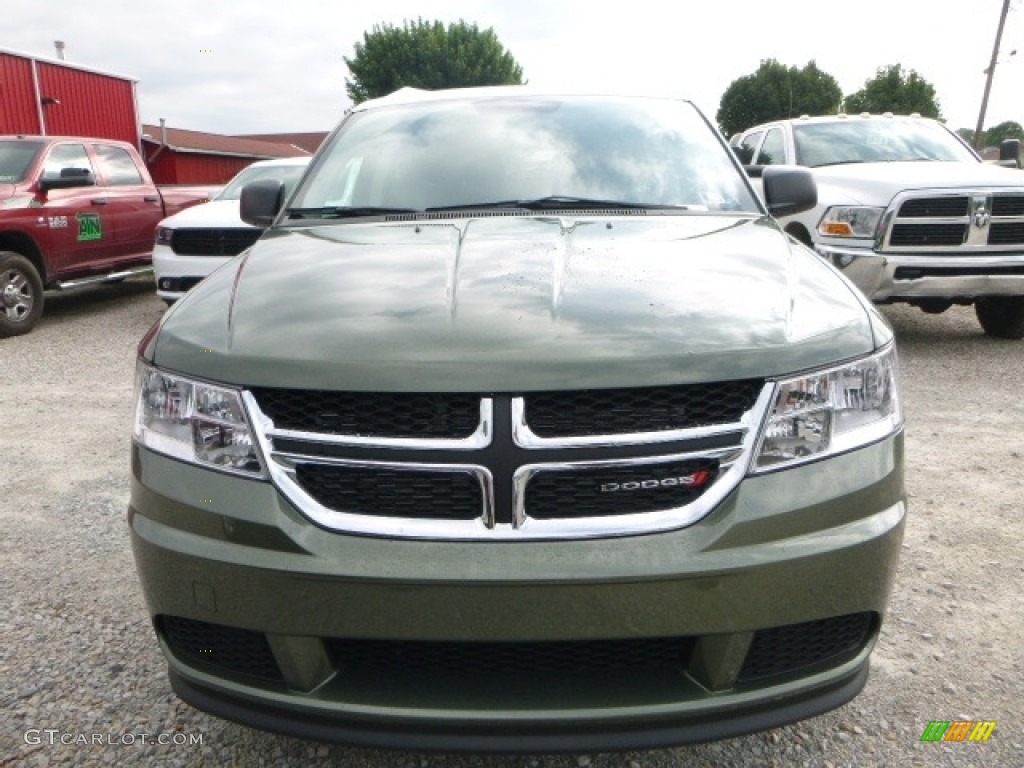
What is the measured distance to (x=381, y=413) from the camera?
1.61m

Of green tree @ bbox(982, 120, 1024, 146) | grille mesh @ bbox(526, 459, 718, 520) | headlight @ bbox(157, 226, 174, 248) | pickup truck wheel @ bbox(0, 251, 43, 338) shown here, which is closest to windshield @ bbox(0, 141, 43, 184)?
pickup truck wheel @ bbox(0, 251, 43, 338)

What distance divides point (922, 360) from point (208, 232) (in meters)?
6.04

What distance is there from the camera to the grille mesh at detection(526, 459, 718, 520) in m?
1.58

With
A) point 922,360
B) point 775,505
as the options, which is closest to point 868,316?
point 775,505

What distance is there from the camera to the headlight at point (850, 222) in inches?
251

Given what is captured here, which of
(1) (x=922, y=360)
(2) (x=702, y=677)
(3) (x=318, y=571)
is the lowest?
(1) (x=922, y=360)

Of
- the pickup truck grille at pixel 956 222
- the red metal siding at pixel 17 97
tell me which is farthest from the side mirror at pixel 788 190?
the red metal siding at pixel 17 97

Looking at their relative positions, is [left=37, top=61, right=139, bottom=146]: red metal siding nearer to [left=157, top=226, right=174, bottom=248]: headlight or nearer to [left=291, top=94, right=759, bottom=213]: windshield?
[left=157, top=226, right=174, bottom=248]: headlight

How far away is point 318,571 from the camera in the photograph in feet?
5.12

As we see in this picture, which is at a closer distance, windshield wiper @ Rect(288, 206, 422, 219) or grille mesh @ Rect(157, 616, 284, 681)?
grille mesh @ Rect(157, 616, 284, 681)

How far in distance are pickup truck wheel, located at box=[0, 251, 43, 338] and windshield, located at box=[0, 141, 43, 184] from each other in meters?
0.78

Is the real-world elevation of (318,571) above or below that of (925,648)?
above

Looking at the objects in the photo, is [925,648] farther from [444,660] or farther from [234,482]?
[234,482]

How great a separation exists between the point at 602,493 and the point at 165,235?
7251 mm
